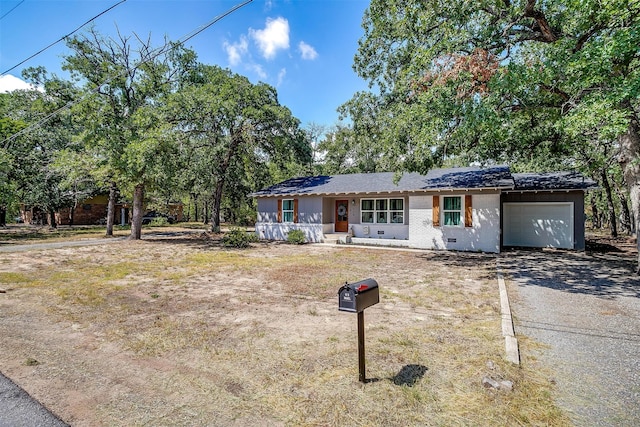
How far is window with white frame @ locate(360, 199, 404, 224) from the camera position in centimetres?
1625

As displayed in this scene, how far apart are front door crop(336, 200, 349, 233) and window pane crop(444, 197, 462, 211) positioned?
5488mm

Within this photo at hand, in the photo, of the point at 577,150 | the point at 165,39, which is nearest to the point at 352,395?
the point at 165,39

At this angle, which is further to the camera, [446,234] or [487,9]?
[446,234]

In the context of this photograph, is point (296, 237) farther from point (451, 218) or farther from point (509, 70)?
point (509, 70)

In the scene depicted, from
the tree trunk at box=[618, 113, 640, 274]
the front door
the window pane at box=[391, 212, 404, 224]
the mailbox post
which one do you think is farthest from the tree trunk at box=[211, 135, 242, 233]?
the mailbox post

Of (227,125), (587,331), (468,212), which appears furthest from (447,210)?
(227,125)

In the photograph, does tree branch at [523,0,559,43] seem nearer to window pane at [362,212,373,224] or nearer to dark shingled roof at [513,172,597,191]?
dark shingled roof at [513,172,597,191]

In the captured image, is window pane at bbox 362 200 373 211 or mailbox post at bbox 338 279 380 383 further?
window pane at bbox 362 200 373 211

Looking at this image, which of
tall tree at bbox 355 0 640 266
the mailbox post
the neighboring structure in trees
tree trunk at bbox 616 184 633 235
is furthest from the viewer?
tree trunk at bbox 616 184 633 235

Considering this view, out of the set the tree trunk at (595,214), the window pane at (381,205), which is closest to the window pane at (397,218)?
the window pane at (381,205)

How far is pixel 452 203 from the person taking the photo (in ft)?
46.1

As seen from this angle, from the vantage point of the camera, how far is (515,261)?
11086mm

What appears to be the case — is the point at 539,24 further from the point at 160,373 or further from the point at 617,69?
the point at 160,373

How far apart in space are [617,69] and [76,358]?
1202 centimetres
